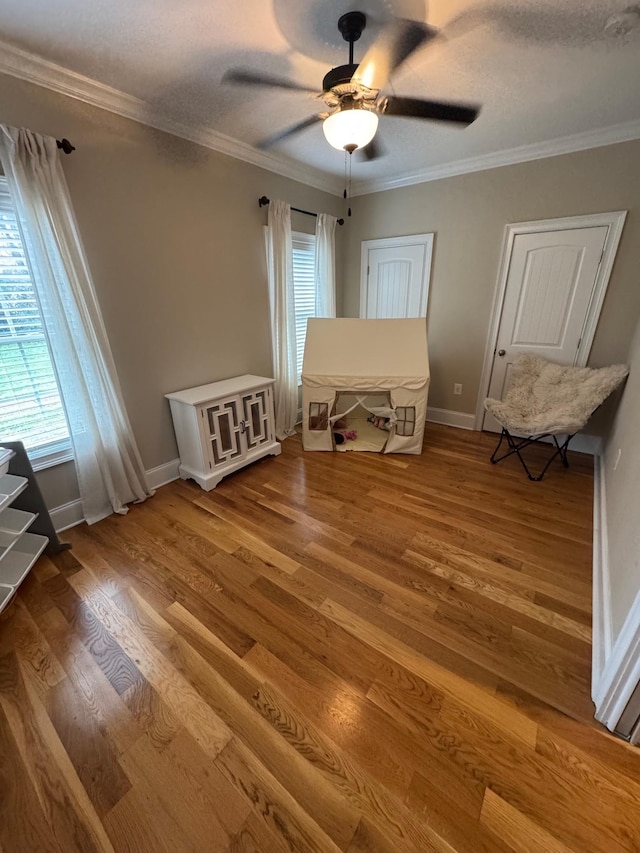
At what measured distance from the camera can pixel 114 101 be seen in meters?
1.93

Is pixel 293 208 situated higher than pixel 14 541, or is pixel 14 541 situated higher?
pixel 293 208

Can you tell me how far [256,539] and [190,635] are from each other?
636 millimetres

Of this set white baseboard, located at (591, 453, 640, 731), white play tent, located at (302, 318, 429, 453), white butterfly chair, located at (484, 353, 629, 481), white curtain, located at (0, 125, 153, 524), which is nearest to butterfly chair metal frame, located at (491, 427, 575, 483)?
white butterfly chair, located at (484, 353, 629, 481)

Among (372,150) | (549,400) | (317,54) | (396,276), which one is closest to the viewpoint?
(317,54)

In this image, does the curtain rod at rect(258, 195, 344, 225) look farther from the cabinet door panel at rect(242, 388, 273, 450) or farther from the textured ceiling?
the cabinet door panel at rect(242, 388, 273, 450)

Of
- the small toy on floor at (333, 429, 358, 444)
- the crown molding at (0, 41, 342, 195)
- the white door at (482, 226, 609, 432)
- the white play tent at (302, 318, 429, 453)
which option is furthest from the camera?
the small toy on floor at (333, 429, 358, 444)

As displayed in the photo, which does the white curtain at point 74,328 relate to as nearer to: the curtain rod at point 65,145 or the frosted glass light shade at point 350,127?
the curtain rod at point 65,145

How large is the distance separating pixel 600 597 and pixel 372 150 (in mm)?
2914

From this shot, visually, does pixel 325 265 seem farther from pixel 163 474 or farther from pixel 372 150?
pixel 163 474

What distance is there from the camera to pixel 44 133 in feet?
5.75

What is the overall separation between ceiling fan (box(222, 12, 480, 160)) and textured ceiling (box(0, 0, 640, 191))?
6 centimetres

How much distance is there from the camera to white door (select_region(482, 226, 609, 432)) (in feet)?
8.96

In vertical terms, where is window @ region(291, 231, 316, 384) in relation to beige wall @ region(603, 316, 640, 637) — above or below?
above

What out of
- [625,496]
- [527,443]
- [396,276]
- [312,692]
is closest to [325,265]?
[396,276]
